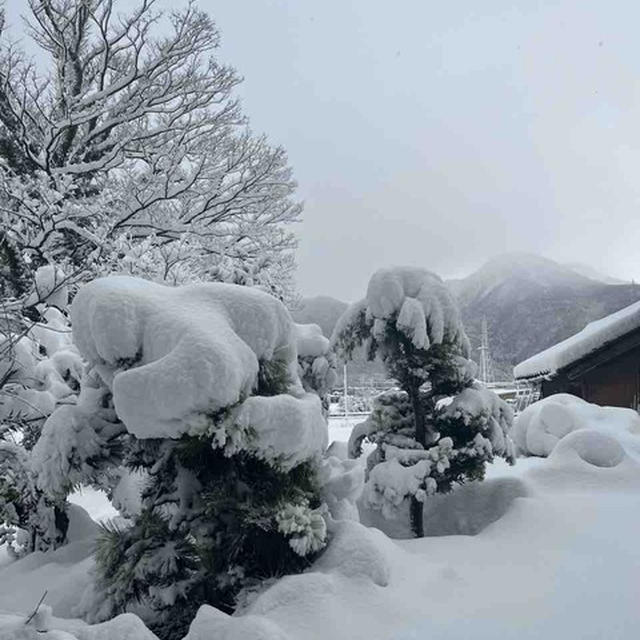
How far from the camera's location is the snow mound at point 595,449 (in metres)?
7.46

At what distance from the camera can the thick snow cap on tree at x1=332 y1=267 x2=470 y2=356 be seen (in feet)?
18.5

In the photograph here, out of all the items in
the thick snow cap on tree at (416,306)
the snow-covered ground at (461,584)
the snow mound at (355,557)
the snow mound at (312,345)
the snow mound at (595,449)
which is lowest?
the snow-covered ground at (461,584)

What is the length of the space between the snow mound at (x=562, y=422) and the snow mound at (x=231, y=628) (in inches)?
330

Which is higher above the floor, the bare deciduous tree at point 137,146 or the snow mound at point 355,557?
the bare deciduous tree at point 137,146

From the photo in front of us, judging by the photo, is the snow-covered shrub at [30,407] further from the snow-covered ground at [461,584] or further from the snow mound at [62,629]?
the snow mound at [62,629]

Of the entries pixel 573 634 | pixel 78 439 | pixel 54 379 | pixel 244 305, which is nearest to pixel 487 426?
pixel 573 634

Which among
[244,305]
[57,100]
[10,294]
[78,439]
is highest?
[57,100]

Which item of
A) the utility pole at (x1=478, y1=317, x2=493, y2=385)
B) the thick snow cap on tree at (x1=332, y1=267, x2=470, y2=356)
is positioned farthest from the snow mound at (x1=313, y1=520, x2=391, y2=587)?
the utility pole at (x1=478, y1=317, x2=493, y2=385)

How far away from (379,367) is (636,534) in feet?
9.28

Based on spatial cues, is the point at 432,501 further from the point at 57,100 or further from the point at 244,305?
the point at 57,100

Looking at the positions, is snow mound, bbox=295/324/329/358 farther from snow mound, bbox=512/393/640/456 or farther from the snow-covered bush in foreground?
snow mound, bbox=512/393/640/456

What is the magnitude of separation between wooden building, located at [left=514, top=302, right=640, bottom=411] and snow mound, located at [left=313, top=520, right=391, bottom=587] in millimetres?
12292

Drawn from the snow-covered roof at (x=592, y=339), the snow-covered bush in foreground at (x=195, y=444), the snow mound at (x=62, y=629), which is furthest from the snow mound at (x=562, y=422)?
the snow mound at (x=62, y=629)

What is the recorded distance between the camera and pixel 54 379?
5.70m
